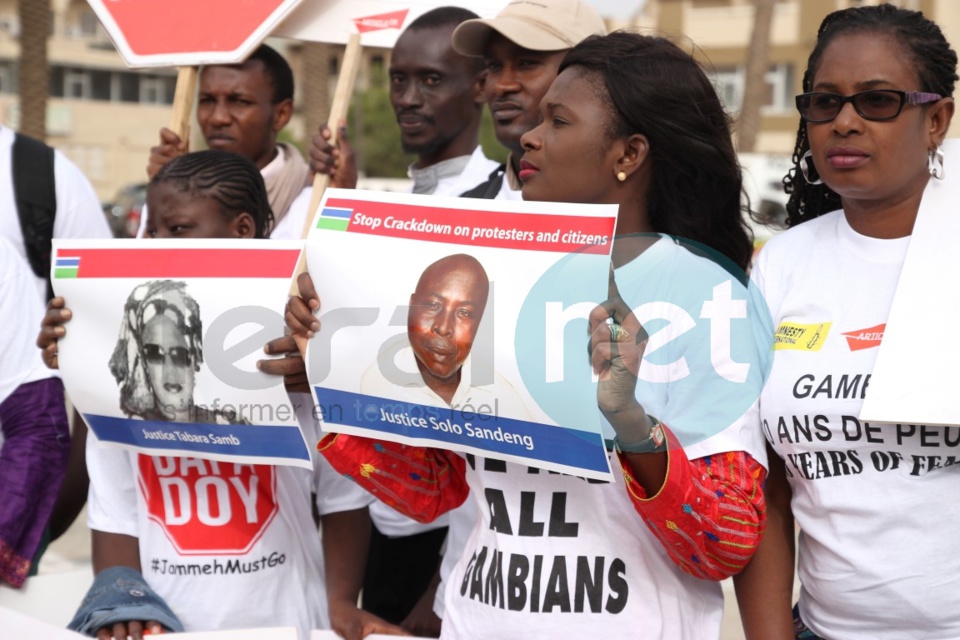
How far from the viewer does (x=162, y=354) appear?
2.73 meters

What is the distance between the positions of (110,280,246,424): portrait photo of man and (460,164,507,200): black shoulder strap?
4.15ft

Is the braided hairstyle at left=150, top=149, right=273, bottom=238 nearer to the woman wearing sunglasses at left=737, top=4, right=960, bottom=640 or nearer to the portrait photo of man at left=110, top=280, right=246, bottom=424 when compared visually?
Answer: the portrait photo of man at left=110, top=280, right=246, bottom=424

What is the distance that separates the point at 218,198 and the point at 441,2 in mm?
1257

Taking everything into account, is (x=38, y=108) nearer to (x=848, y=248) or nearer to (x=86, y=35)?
(x=848, y=248)

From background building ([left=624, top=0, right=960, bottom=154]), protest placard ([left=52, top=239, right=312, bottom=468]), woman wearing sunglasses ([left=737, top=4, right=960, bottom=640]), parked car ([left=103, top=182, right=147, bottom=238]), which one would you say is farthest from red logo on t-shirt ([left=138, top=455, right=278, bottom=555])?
background building ([left=624, top=0, right=960, bottom=154])

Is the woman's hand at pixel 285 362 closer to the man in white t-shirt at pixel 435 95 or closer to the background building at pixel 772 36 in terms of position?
the man in white t-shirt at pixel 435 95

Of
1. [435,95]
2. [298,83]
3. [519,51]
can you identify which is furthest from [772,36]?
[519,51]

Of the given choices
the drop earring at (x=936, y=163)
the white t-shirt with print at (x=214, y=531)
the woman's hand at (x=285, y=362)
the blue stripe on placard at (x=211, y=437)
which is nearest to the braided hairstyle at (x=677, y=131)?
the drop earring at (x=936, y=163)

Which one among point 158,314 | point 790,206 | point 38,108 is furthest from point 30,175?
point 38,108

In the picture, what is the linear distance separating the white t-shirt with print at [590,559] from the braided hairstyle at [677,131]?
14 centimetres

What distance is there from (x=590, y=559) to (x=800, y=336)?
61 cm

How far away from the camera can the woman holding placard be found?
7.02 feet

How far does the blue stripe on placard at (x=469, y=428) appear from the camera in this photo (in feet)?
7.06

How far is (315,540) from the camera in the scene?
10.1 feet
